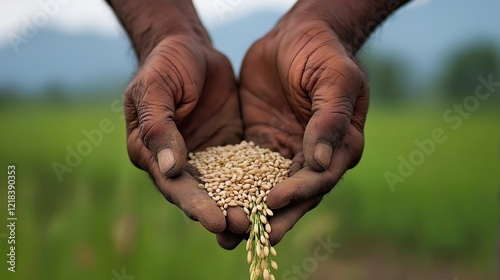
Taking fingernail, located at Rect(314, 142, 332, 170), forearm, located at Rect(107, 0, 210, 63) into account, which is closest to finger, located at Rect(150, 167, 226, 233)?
fingernail, located at Rect(314, 142, 332, 170)

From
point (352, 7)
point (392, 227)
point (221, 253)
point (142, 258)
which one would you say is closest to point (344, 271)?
point (392, 227)

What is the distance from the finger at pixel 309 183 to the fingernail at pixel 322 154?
0.13 feet

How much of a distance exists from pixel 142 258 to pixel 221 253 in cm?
33

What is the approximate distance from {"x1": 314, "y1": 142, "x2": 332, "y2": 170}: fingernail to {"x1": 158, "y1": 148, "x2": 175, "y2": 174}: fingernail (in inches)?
11.4

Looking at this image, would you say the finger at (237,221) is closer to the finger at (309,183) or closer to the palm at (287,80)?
the finger at (309,183)

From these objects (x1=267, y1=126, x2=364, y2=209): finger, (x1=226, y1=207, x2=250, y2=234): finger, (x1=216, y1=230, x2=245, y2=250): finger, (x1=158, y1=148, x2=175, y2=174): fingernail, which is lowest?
(x1=216, y1=230, x2=245, y2=250): finger

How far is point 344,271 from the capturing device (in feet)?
7.50

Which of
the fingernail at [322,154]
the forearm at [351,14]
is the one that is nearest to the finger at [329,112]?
the fingernail at [322,154]

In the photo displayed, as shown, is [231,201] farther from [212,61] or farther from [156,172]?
[212,61]

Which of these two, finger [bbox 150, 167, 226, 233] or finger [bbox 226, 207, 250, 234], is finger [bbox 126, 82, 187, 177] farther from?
finger [bbox 226, 207, 250, 234]

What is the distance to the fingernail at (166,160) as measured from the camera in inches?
42.2

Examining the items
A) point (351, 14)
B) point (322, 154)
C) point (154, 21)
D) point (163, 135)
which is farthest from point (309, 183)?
point (154, 21)

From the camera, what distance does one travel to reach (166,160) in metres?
1.08

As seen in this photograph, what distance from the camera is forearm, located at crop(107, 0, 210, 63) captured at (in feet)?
5.00
